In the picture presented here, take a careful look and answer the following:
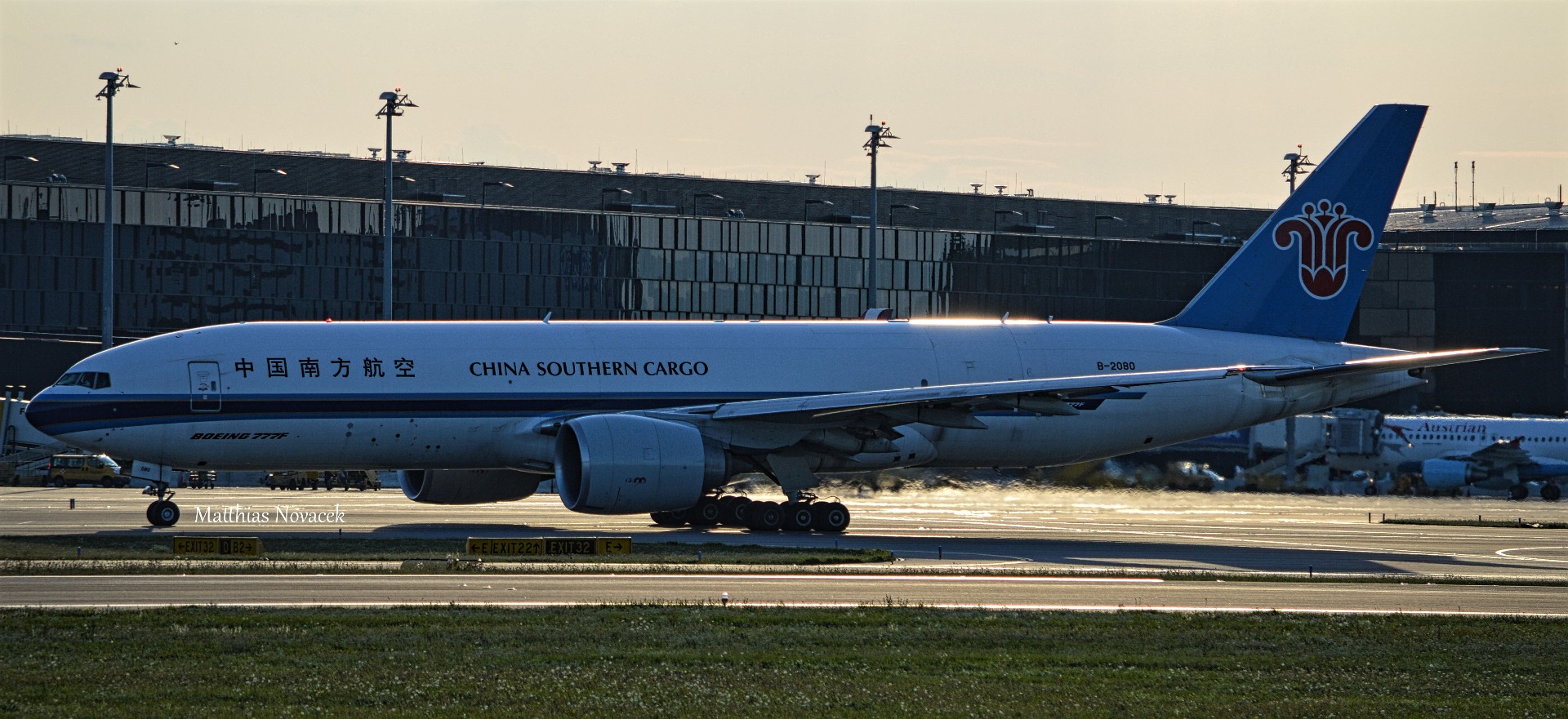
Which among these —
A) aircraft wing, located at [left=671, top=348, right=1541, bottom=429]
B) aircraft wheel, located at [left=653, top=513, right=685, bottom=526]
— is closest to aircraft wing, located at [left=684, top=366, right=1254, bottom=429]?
aircraft wing, located at [left=671, top=348, right=1541, bottom=429]

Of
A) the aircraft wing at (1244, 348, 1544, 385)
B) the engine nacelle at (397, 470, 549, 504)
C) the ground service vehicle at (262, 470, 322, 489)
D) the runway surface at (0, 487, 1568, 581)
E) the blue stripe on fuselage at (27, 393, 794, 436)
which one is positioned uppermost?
the aircraft wing at (1244, 348, 1544, 385)

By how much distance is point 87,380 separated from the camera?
31344mm

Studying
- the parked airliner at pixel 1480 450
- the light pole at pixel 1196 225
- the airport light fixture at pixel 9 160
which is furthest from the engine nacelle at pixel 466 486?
the light pole at pixel 1196 225

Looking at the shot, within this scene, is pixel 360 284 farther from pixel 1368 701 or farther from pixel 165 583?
pixel 1368 701

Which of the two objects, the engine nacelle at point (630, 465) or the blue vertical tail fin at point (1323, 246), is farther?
the blue vertical tail fin at point (1323, 246)

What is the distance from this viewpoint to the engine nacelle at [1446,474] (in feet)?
205

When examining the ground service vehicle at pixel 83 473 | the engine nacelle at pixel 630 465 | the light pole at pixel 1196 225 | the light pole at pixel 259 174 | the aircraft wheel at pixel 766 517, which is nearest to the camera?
the engine nacelle at pixel 630 465

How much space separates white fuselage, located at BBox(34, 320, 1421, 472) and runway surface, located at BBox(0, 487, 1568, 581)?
1.85 meters

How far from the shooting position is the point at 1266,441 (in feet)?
209

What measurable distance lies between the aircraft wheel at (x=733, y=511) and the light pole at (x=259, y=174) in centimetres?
5376

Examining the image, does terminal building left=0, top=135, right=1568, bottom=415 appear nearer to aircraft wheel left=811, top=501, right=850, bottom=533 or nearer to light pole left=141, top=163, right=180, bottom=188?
light pole left=141, top=163, right=180, bottom=188

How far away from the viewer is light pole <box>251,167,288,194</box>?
81188 millimetres

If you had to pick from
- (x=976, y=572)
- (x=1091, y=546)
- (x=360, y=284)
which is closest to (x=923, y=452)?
(x=1091, y=546)

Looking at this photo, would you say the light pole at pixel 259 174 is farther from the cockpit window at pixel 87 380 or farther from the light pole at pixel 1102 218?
the cockpit window at pixel 87 380
